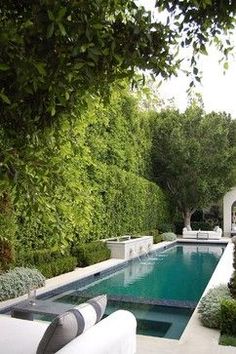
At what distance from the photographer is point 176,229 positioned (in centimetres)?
2967

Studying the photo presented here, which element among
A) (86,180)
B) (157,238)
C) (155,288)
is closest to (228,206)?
(157,238)

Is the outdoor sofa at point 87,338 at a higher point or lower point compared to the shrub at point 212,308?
higher

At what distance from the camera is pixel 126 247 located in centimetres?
1594

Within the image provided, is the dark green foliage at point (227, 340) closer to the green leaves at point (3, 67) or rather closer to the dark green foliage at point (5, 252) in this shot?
the dark green foliage at point (5, 252)

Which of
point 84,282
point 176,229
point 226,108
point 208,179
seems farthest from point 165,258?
point 226,108

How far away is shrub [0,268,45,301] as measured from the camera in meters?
8.49

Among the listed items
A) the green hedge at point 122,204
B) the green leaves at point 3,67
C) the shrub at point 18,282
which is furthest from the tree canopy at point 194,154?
the green leaves at point 3,67

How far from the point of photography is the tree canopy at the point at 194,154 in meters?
26.0

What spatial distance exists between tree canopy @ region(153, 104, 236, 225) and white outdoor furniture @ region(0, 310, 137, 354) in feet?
72.6

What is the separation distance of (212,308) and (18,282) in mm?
4272

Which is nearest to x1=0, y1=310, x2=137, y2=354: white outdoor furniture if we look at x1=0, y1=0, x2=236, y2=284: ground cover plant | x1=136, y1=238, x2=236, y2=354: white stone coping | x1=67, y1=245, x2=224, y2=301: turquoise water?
x1=0, y1=0, x2=236, y2=284: ground cover plant

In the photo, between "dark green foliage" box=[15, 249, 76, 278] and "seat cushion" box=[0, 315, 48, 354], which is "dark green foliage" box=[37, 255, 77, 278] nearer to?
"dark green foliage" box=[15, 249, 76, 278]

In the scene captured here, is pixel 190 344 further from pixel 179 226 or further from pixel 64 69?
pixel 179 226

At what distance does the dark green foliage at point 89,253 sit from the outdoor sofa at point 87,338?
912 centimetres
